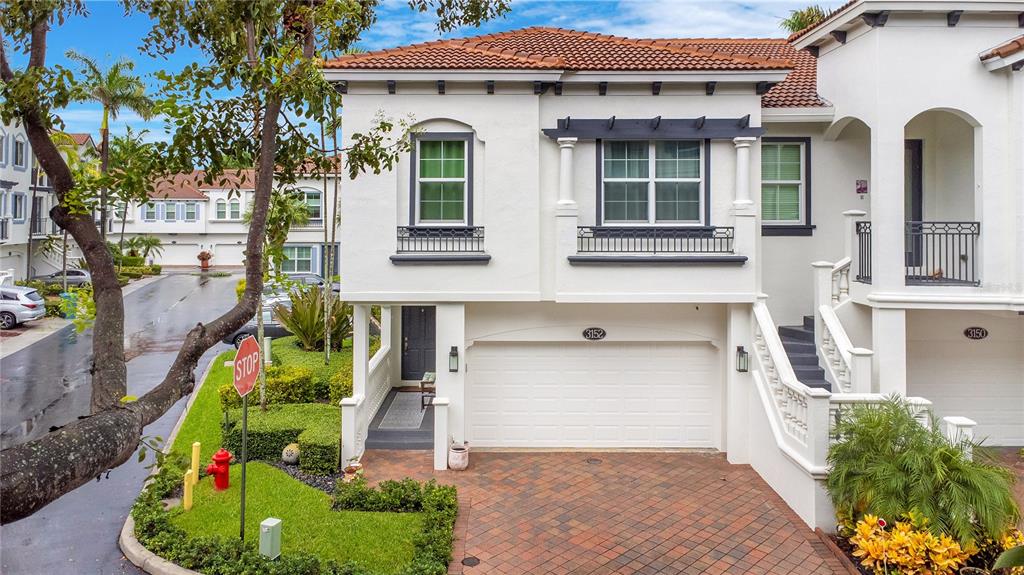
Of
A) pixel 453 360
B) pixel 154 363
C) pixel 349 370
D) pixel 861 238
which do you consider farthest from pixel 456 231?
pixel 154 363

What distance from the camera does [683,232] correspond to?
11.1 meters

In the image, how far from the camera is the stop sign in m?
7.59

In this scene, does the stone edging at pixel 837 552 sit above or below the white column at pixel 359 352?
below

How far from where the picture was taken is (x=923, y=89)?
34.1 ft

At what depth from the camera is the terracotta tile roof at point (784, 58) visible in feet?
40.4

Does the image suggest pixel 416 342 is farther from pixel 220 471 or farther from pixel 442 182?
pixel 220 471

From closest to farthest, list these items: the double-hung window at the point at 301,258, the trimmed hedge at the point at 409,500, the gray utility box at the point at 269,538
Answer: the gray utility box at the point at 269,538
the trimmed hedge at the point at 409,500
the double-hung window at the point at 301,258

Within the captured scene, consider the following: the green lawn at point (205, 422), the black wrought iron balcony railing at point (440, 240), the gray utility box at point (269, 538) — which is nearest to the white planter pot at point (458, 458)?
the black wrought iron balcony railing at point (440, 240)

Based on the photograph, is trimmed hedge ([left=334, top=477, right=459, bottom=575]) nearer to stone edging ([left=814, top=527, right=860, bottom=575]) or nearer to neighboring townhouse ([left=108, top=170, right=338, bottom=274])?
stone edging ([left=814, top=527, right=860, bottom=575])

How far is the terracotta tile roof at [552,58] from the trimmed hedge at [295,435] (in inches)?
237

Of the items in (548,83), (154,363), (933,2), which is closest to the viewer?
(933,2)

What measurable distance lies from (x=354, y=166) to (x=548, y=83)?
212 inches

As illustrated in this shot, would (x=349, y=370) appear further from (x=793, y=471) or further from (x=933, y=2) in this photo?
(x=933, y=2)

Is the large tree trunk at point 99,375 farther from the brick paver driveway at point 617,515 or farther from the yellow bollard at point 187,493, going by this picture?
the yellow bollard at point 187,493
